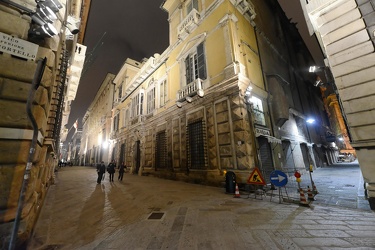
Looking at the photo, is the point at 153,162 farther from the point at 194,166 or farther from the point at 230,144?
the point at 230,144

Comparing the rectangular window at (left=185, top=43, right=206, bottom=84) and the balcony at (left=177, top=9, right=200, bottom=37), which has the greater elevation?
the balcony at (left=177, top=9, right=200, bottom=37)

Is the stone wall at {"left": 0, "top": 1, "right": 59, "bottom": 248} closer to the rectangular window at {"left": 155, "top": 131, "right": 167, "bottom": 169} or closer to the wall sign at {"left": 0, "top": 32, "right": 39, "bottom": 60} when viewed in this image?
the wall sign at {"left": 0, "top": 32, "right": 39, "bottom": 60}

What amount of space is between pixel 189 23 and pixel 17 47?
12474mm

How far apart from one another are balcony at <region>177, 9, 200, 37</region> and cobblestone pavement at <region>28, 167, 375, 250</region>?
42.6 ft

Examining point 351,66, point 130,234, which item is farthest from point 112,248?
point 351,66

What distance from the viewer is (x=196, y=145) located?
1147 cm

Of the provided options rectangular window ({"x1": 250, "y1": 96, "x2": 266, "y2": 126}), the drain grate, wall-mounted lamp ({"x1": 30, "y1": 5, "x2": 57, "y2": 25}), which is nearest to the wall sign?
wall-mounted lamp ({"x1": 30, "y1": 5, "x2": 57, "y2": 25})

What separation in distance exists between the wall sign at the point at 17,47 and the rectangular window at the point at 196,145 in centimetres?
889

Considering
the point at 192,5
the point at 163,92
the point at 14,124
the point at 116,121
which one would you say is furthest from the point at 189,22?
the point at 116,121

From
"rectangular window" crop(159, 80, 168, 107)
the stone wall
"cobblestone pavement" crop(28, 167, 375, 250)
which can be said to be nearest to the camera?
the stone wall

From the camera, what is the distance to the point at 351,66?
5551 millimetres

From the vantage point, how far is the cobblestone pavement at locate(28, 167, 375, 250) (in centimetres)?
308

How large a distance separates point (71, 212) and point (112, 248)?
127 inches

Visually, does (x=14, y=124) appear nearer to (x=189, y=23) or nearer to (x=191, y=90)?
(x=191, y=90)
